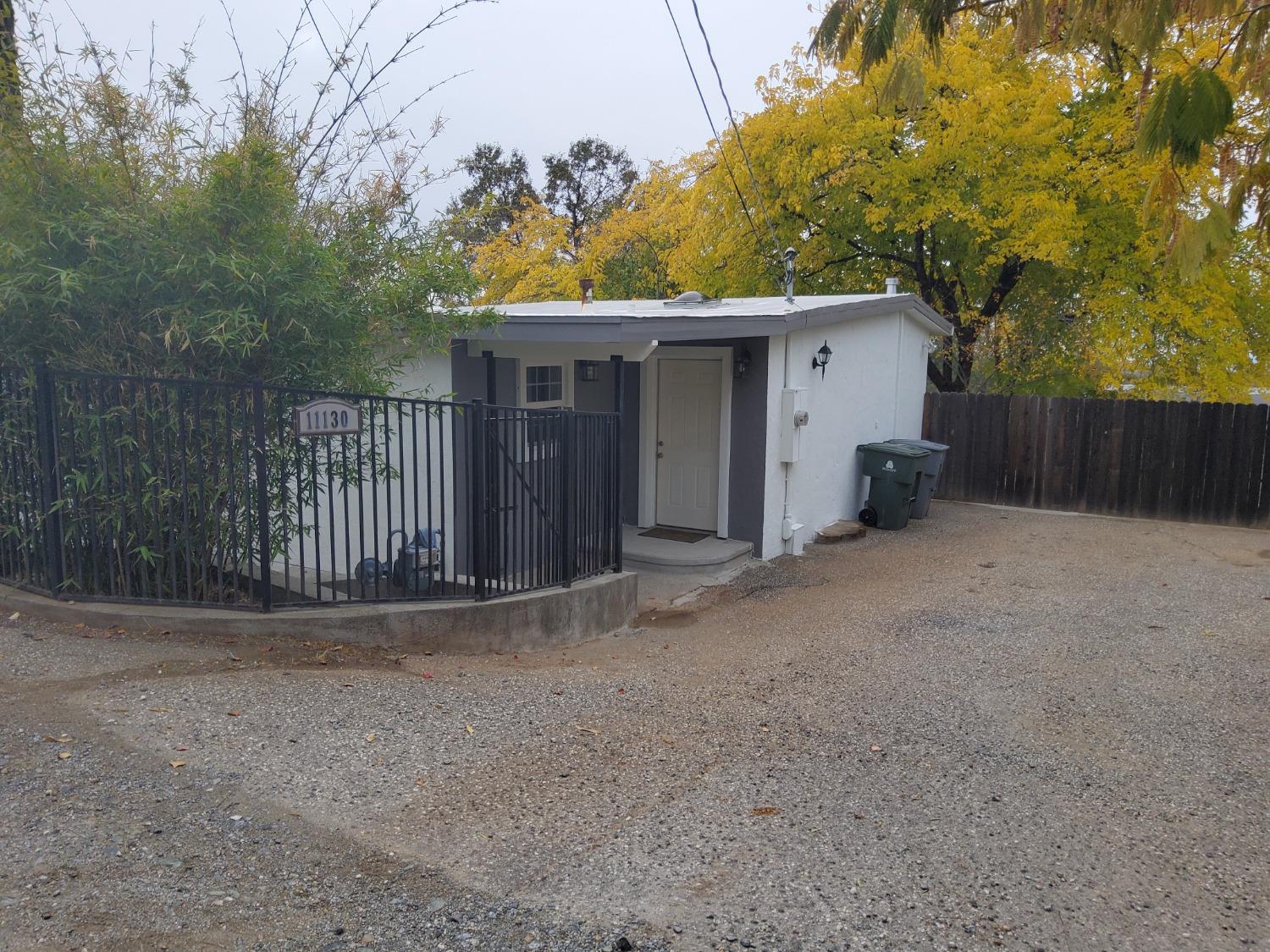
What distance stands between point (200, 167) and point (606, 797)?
4.33m

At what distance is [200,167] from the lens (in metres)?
5.73

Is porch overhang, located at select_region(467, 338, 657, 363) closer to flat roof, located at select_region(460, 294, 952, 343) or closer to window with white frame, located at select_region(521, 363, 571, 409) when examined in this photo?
flat roof, located at select_region(460, 294, 952, 343)

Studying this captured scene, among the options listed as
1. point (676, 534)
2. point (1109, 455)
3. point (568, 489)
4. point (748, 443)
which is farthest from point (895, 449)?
point (568, 489)

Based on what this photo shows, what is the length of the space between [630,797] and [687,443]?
24.4 feet

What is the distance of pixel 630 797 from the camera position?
164 inches

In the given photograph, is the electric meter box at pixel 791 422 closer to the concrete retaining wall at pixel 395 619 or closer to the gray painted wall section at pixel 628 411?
the gray painted wall section at pixel 628 411

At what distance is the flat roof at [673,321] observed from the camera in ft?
28.7

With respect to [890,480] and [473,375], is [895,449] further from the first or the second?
[473,375]

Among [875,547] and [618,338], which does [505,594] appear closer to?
[618,338]

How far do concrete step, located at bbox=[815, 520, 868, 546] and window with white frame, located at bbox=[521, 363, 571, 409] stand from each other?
345 centimetres

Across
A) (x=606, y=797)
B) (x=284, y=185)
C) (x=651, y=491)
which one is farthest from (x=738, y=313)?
(x=606, y=797)

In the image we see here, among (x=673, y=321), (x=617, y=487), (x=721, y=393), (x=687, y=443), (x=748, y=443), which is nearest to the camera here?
(x=617, y=487)

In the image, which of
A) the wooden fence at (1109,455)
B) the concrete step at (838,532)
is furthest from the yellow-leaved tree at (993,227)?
the concrete step at (838,532)

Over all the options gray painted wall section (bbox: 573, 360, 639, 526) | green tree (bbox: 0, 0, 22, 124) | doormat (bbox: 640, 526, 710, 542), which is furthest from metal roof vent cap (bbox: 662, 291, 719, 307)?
green tree (bbox: 0, 0, 22, 124)
